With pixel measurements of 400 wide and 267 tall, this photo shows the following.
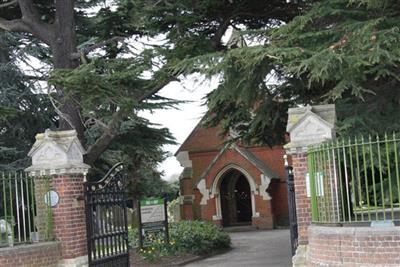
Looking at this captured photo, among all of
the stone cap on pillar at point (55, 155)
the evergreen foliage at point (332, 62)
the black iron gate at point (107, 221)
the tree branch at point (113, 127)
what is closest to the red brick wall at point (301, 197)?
the evergreen foliage at point (332, 62)

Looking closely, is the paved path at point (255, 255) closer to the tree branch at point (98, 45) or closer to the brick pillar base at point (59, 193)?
the brick pillar base at point (59, 193)

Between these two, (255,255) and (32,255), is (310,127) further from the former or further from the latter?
(255,255)

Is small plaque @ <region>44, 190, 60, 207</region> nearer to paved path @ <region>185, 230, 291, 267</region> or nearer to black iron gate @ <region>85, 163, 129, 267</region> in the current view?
black iron gate @ <region>85, 163, 129, 267</region>

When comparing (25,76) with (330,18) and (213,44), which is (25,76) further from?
(330,18)

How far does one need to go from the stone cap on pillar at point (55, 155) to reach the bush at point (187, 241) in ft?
20.4

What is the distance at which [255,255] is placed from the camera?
19.2 meters

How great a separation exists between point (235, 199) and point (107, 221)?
23219 mm

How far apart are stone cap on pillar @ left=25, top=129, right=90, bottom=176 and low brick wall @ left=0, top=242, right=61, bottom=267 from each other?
1387mm

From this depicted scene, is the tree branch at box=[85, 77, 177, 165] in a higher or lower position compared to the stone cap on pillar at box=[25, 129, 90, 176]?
higher

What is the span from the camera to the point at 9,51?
21.7 m

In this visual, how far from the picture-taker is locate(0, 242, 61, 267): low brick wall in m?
10.3

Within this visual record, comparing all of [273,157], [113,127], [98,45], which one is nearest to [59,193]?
[113,127]

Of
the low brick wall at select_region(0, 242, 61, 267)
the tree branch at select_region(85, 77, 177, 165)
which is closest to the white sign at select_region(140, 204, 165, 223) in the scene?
the tree branch at select_region(85, 77, 177, 165)

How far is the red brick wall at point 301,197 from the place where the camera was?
1134cm
